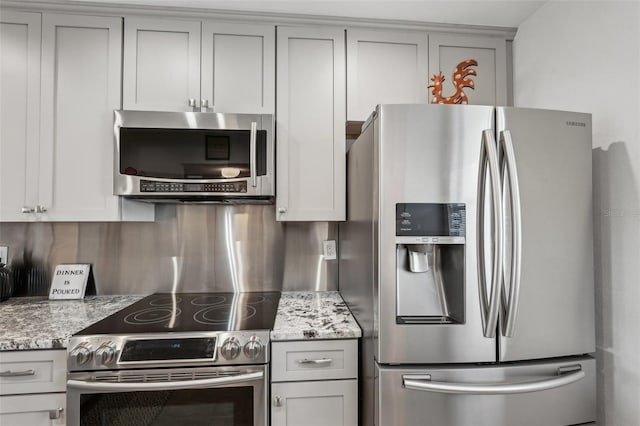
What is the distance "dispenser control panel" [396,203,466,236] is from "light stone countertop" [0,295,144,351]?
1.39 m

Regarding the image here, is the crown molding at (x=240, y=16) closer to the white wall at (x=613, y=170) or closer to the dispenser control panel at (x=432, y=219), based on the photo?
the white wall at (x=613, y=170)

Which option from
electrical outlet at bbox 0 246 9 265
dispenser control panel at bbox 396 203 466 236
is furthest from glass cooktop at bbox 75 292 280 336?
electrical outlet at bbox 0 246 9 265

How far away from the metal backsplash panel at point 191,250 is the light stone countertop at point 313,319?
8.1 inches

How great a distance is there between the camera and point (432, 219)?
1221mm

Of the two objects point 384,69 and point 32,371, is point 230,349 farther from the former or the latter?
point 384,69

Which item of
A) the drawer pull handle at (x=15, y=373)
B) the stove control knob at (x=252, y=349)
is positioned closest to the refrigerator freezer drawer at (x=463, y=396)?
the stove control knob at (x=252, y=349)

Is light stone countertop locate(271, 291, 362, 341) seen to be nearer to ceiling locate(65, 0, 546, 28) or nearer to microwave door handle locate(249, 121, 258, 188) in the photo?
microwave door handle locate(249, 121, 258, 188)

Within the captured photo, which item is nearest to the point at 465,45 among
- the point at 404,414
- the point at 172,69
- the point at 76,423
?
the point at 172,69

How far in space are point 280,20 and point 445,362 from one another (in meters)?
1.83

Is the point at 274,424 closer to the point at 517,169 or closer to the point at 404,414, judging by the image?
the point at 404,414

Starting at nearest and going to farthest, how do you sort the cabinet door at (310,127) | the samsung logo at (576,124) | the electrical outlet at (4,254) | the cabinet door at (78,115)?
the samsung logo at (576,124), the cabinet door at (78,115), the cabinet door at (310,127), the electrical outlet at (4,254)

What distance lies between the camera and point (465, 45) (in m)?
1.94

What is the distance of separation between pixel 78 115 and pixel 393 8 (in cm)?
173

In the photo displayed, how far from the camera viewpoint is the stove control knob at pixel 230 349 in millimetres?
1356
